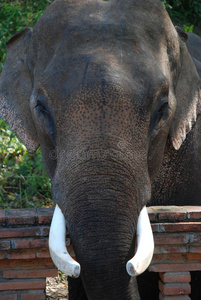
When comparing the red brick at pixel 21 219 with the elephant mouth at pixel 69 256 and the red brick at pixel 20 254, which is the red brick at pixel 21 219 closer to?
the red brick at pixel 20 254

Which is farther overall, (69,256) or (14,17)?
(14,17)

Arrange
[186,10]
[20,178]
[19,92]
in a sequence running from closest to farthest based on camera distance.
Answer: [19,92]
[20,178]
[186,10]

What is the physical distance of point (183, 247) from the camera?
3.08 m

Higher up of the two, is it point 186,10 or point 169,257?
point 169,257

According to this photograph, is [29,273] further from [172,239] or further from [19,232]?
[172,239]

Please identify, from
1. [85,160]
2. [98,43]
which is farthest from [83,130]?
[98,43]

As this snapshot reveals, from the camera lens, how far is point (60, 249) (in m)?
2.44

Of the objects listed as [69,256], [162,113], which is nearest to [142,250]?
[69,256]

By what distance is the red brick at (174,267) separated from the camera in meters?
3.11

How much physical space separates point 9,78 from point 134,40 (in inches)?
40.8

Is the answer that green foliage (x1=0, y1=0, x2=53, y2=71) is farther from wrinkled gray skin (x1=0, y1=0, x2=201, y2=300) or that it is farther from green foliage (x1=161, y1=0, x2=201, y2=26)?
wrinkled gray skin (x1=0, y1=0, x2=201, y2=300)

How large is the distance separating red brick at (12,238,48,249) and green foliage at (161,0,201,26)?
18.0 feet

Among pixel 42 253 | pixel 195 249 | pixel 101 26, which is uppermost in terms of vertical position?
pixel 101 26

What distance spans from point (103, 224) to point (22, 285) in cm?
84
